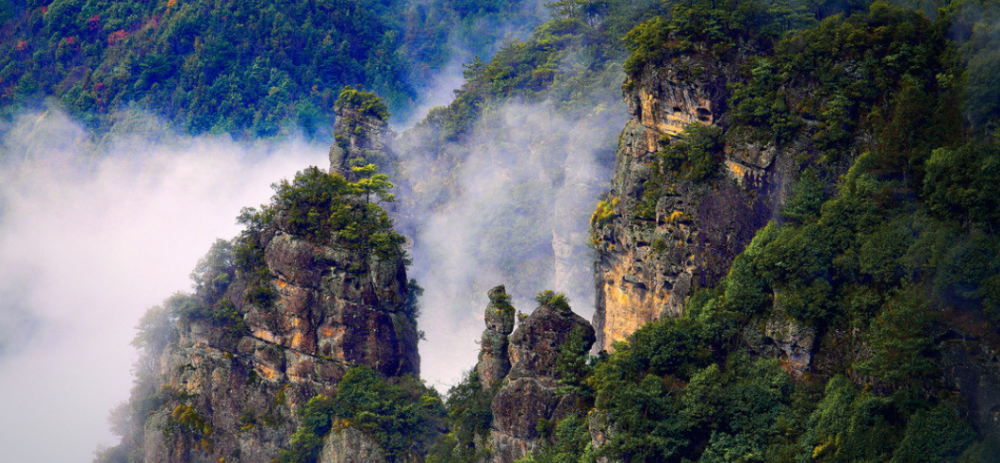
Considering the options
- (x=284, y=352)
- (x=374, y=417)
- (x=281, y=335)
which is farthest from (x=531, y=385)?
(x=281, y=335)

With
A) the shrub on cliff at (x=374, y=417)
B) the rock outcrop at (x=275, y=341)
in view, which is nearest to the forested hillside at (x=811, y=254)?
the shrub on cliff at (x=374, y=417)

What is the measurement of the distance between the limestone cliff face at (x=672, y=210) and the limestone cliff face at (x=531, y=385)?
15.4 ft

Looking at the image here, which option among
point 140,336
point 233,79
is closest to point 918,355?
point 140,336

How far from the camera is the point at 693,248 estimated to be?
60.8 metres

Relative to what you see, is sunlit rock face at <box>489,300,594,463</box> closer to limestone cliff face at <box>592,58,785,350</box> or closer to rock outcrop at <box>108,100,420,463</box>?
limestone cliff face at <box>592,58,785,350</box>

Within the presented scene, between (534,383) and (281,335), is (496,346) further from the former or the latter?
(281,335)

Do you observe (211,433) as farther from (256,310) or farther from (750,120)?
(750,120)

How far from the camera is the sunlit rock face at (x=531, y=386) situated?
201 ft

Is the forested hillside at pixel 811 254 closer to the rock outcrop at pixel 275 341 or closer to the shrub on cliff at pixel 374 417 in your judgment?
the shrub on cliff at pixel 374 417

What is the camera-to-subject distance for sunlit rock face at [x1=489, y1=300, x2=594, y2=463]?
61.2 metres

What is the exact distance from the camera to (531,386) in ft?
203

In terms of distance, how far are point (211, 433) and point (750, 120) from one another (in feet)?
143

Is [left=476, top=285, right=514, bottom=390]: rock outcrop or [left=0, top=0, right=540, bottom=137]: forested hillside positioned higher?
[left=0, top=0, right=540, bottom=137]: forested hillside

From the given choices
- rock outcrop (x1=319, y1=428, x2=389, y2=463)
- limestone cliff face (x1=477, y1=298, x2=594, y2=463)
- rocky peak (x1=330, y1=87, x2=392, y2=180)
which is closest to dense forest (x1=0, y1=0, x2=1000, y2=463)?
rock outcrop (x1=319, y1=428, x2=389, y2=463)
